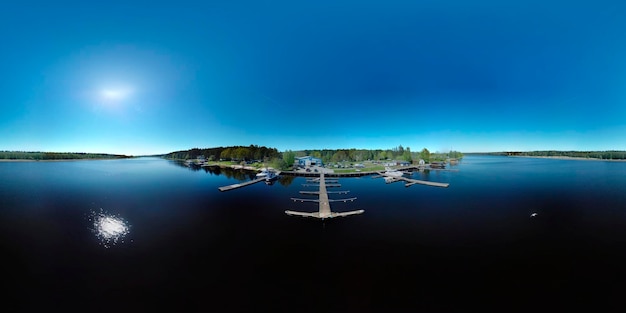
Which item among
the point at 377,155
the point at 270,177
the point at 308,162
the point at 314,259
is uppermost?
the point at 377,155

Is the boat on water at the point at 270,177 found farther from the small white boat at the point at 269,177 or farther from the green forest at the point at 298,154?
the green forest at the point at 298,154

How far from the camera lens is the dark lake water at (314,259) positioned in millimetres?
11797

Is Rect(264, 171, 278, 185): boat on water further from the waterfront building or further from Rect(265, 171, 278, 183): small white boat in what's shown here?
the waterfront building

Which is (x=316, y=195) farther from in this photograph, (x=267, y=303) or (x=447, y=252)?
(x=267, y=303)

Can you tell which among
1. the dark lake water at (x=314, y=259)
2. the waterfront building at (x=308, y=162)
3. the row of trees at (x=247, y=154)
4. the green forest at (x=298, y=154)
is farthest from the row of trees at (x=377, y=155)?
the dark lake water at (x=314, y=259)

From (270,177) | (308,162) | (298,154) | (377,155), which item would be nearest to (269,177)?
(270,177)

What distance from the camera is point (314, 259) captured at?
16250 mm

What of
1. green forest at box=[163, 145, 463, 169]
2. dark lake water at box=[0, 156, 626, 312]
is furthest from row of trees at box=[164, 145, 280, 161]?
dark lake water at box=[0, 156, 626, 312]

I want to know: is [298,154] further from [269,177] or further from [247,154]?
[269,177]

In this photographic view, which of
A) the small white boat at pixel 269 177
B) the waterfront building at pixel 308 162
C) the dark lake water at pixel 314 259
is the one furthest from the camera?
the waterfront building at pixel 308 162

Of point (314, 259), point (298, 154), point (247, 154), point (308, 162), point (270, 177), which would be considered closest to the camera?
point (314, 259)

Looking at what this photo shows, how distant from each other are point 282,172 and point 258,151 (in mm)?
45910

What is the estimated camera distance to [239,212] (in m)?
28.7

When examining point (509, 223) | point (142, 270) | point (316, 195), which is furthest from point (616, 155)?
point (142, 270)
